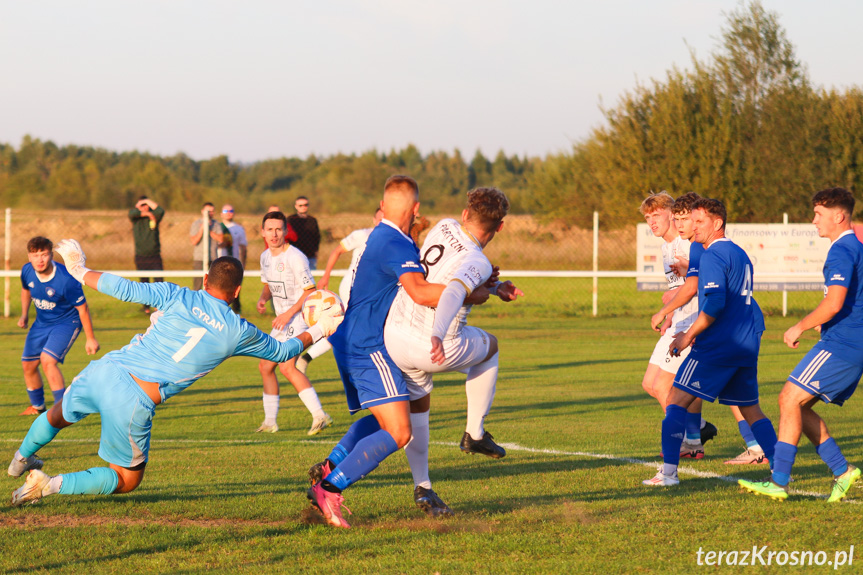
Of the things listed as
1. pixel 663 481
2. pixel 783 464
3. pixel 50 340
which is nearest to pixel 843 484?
pixel 783 464

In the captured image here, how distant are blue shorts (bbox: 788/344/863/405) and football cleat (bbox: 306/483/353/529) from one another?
2.94 meters

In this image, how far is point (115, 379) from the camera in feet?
16.8

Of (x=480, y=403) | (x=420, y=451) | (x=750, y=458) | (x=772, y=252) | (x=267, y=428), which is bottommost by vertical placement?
(x=267, y=428)

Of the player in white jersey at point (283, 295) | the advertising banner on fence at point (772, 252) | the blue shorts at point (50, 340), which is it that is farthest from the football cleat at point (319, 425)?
the advertising banner on fence at point (772, 252)

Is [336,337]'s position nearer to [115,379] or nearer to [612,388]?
[115,379]

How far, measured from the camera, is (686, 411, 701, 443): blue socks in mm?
7367

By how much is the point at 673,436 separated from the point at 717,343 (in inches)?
27.7

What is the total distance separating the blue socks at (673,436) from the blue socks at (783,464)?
2.23ft

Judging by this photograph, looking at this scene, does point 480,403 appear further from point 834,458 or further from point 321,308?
point 834,458

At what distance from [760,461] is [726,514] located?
1.90 meters

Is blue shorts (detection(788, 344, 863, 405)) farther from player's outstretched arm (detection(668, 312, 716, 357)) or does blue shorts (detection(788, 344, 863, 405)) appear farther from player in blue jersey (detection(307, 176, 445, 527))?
player in blue jersey (detection(307, 176, 445, 527))

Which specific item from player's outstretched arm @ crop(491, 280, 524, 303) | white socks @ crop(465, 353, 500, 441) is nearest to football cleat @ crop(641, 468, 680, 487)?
white socks @ crop(465, 353, 500, 441)

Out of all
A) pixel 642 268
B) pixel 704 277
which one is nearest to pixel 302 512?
pixel 704 277

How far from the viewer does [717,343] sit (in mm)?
6156
